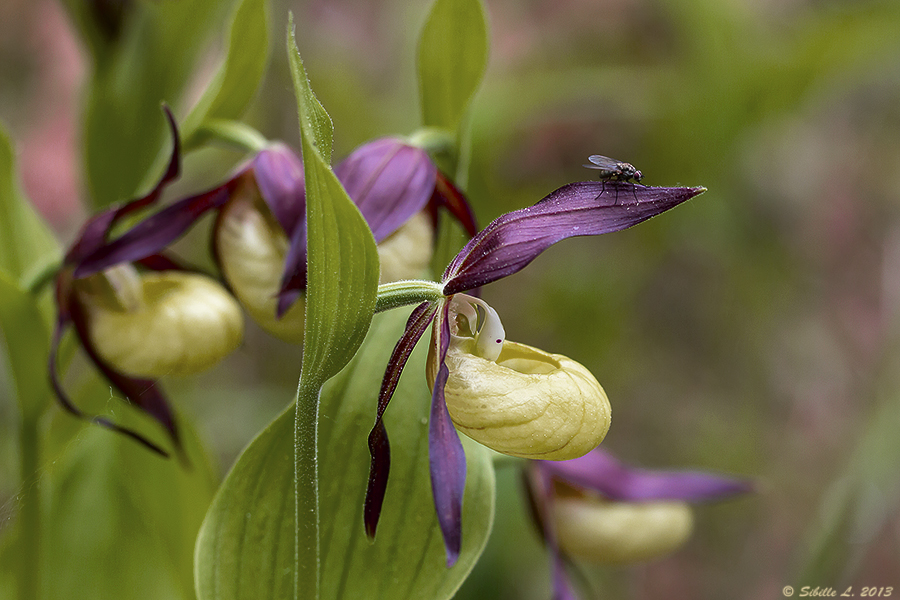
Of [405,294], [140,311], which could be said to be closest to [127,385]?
[140,311]

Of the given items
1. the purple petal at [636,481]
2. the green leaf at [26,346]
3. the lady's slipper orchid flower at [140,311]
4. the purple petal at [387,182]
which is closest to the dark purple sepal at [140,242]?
the lady's slipper orchid flower at [140,311]

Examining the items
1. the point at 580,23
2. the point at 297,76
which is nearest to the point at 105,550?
the point at 297,76

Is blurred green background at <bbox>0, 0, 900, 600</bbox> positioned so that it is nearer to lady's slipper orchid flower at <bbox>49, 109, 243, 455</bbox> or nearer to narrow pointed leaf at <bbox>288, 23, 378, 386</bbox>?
lady's slipper orchid flower at <bbox>49, 109, 243, 455</bbox>

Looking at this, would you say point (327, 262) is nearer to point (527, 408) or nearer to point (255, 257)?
point (527, 408)

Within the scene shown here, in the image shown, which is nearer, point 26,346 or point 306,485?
point 306,485

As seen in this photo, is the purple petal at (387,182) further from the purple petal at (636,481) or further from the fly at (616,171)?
the purple petal at (636,481)
